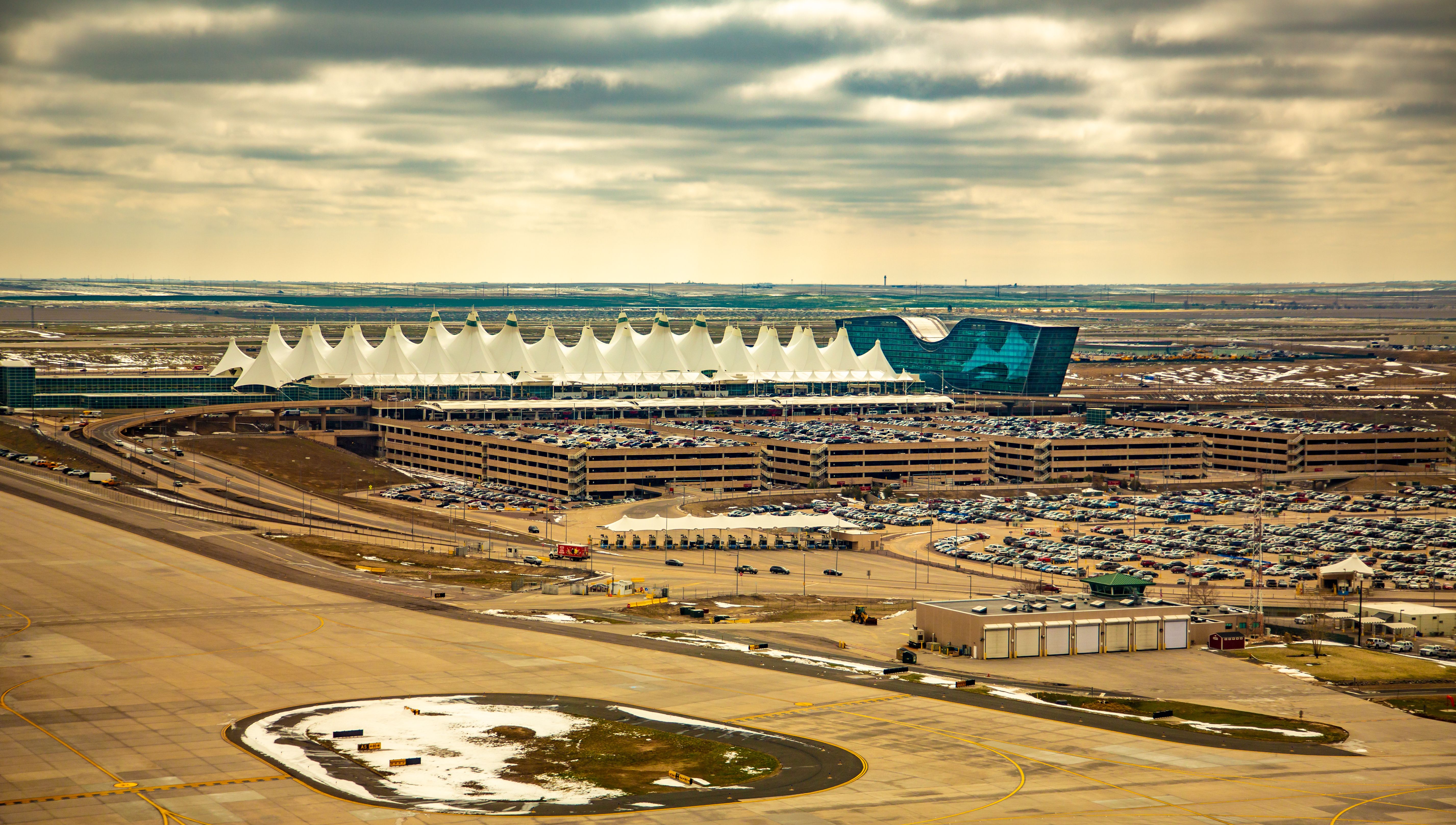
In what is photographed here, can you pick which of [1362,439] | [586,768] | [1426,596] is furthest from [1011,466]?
[586,768]

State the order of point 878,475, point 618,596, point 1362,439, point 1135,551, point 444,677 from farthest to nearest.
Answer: point 1362,439 < point 878,475 < point 1135,551 < point 618,596 < point 444,677

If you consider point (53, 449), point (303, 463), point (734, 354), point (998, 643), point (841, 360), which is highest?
point (734, 354)

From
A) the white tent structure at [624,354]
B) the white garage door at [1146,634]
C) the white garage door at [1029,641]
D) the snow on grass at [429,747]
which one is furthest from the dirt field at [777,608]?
the white tent structure at [624,354]

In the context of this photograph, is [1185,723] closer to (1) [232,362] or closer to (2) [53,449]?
(2) [53,449]

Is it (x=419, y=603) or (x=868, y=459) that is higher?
(x=868, y=459)

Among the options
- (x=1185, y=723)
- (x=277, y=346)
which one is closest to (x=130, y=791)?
(x=1185, y=723)

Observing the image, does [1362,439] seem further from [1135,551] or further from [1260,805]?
[1260,805]
